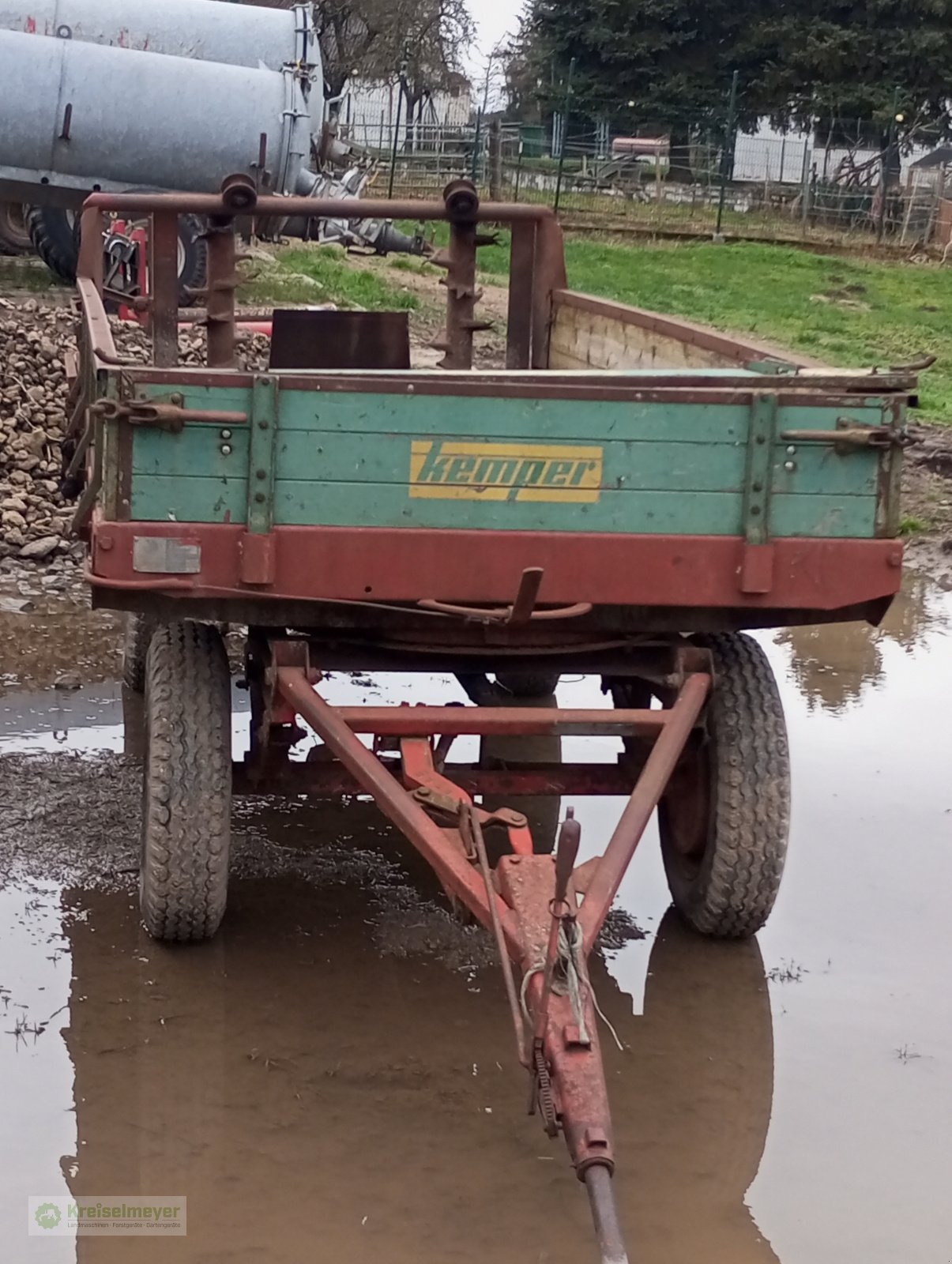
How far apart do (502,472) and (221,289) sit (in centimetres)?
250

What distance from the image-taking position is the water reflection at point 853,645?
7.16 metres

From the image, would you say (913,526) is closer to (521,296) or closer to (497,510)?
(521,296)

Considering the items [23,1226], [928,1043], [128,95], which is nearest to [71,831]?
[23,1226]

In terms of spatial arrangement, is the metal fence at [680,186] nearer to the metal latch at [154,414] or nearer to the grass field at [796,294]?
the grass field at [796,294]

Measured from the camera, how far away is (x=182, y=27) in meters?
15.4

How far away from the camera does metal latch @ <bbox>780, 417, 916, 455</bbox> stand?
4.13m

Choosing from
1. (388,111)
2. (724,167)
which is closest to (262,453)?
(724,167)

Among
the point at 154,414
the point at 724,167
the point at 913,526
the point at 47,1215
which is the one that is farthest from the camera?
the point at 724,167

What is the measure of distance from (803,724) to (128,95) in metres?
10.1

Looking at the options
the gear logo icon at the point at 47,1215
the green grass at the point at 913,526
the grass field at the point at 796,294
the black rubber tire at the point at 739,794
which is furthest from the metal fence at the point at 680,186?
the gear logo icon at the point at 47,1215

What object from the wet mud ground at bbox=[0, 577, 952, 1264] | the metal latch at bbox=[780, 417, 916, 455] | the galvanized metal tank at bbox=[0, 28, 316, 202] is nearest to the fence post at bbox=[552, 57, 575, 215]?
the galvanized metal tank at bbox=[0, 28, 316, 202]

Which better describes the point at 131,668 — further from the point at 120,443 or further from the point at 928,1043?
the point at 928,1043

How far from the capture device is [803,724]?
6691 mm

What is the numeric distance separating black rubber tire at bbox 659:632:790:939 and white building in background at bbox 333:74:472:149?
16910 mm
